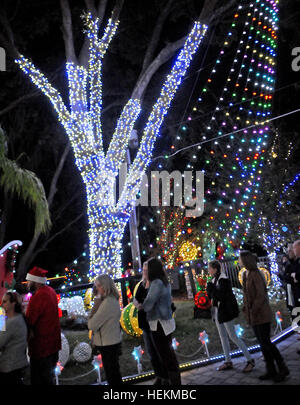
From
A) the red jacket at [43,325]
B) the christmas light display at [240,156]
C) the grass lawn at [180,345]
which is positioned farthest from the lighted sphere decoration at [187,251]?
the red jacket at [43,325]

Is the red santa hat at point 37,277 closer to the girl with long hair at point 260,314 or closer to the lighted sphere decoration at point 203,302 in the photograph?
the girl with long hair at point 260,314

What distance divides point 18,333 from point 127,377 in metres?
1.94

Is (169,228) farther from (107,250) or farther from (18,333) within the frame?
(18,333)

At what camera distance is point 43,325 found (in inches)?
144

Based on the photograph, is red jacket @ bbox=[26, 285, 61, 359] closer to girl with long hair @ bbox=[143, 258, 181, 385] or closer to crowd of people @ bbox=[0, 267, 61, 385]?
crowd of people @ bbox=[0, 267, 61, 385]

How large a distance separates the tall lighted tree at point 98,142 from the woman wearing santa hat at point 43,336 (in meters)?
4.69

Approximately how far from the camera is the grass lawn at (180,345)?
5.13 metres

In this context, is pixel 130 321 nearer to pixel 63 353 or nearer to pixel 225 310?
pixel 63 353

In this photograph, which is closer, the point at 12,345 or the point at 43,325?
the point at 12,345

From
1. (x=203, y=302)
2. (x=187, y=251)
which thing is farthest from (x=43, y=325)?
(x=187, y=251)

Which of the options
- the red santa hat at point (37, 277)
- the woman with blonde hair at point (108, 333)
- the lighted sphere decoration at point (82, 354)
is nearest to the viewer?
the woman with blonde hair at point (108, 333)

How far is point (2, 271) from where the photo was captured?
6328 millimetres

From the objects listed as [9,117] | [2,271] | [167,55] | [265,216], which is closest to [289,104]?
[265,216]

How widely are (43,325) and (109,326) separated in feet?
2.20
